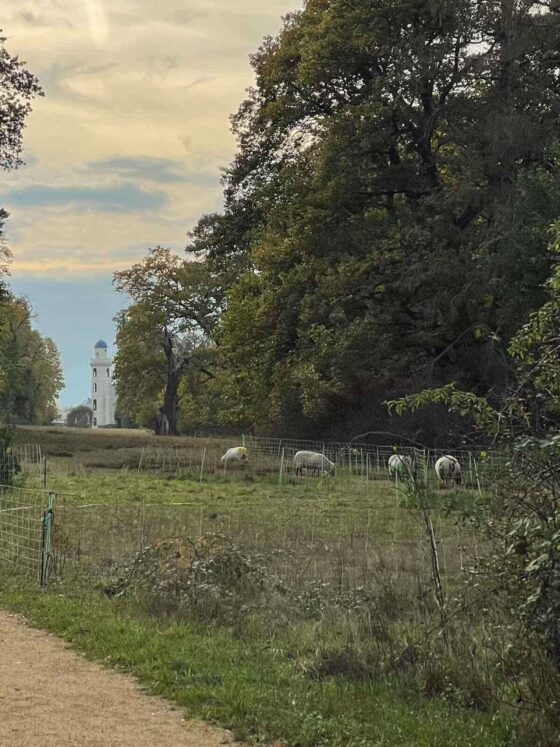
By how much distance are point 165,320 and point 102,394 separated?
9228 cm

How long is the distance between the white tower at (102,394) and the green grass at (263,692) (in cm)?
13977

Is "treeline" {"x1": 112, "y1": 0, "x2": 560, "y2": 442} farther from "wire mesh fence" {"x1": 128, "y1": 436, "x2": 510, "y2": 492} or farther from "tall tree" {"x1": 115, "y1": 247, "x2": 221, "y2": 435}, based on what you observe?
"tall tree" {"x1": 115, "y1": 247, "x2": 221, "y2": 435}

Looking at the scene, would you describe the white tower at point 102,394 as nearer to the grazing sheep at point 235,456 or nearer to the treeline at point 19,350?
the treeline at point 19,350

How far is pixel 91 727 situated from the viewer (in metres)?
5.83

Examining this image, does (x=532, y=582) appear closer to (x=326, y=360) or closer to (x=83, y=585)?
(x=83, y=585)

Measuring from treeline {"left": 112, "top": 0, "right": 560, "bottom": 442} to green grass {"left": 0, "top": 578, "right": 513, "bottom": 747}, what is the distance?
17.0 metres

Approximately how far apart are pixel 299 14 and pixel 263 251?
1075cm

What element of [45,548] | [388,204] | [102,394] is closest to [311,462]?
[388,204]

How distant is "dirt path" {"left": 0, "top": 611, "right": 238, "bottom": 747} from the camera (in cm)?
561

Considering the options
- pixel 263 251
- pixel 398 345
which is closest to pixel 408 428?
pixel 398 345

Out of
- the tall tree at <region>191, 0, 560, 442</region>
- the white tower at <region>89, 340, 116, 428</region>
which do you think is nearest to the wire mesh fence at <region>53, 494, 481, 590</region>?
the tall tree at <region>191, 0, 560, 442</region>

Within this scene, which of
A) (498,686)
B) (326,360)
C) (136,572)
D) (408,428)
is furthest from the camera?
(408,428)

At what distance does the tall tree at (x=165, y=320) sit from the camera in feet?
199

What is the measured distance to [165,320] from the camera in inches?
2413
